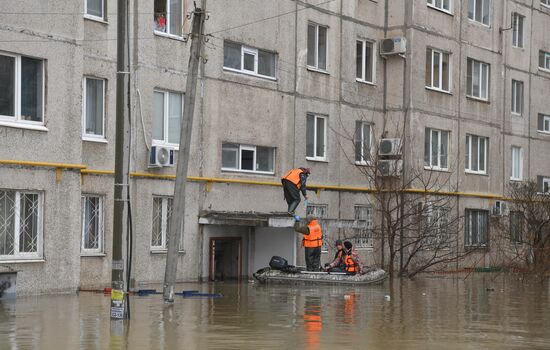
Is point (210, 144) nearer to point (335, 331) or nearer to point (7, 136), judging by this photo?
point (7, 136)

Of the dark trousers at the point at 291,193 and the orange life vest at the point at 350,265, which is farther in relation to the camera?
the dark trousers at the point at 291,193

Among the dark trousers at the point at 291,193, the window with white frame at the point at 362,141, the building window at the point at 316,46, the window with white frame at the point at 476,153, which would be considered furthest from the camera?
the window with white frame at the point at 476,153

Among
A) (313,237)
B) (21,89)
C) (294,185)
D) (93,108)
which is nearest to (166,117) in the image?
(93,108)

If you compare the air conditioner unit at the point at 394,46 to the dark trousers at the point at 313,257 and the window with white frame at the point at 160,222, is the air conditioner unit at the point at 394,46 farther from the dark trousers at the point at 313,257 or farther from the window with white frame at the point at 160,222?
the window with white frame at the point at 160,222

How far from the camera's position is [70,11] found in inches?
903

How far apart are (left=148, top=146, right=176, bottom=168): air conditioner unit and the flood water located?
3279mm

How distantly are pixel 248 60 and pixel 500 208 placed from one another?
1537 centimetres

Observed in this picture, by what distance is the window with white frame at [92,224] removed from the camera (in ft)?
85.4

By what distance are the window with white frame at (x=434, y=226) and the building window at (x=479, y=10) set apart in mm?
8297

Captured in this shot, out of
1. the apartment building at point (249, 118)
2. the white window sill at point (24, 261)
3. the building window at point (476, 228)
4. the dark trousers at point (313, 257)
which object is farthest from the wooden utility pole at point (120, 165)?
the building window at point (476, 228)

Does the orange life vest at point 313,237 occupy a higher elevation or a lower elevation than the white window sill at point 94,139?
lower

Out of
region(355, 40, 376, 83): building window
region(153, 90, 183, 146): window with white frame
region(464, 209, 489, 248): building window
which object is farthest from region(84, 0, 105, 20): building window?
region(464, 209, 489, 248): building window

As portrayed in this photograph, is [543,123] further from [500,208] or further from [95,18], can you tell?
[95,18]

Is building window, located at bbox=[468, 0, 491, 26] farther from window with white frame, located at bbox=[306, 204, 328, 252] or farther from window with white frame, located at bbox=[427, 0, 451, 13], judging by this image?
window with white frame, located at bbox=[306, 204, 328, 252]
